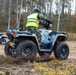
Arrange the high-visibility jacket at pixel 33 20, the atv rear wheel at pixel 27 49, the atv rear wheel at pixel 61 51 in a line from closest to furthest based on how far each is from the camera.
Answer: the atv rear wheel at pixel 27 49 → the high-visibility jacket at pixel 33 20 → the atv rear wheel at pixel 61 51

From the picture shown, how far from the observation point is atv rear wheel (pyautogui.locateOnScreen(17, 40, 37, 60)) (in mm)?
9516

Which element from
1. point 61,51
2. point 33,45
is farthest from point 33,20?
point 61,51

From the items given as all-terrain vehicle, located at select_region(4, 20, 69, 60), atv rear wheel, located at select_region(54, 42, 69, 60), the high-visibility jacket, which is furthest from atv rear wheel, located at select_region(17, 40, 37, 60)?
atv rear wheel, located at select_region(54, 42, 69, 60)

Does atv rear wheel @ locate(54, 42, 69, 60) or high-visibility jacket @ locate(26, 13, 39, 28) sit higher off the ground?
high-visibility jacket @ locate(26, 13, 39, 28)

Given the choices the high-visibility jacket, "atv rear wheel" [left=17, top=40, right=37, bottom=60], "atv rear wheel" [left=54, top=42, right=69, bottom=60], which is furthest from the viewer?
"atv rear wheel" [left=54, top=42, right=69, bottom=60]

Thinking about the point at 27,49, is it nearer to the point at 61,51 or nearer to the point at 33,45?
the point at 33,45

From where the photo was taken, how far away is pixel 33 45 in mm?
9797

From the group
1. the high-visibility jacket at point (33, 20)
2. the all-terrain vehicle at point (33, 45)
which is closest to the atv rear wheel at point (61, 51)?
the all-terrain vehicle at point (33, 45)

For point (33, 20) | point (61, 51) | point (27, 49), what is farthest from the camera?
point (61, 51)

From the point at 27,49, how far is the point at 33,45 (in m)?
0.24

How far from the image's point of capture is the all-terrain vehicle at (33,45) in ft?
31.5

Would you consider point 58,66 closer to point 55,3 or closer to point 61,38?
point 61,38

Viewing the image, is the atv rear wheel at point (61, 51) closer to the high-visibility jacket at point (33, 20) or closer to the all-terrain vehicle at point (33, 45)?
the all-terrain vehicle at point (33, 45)

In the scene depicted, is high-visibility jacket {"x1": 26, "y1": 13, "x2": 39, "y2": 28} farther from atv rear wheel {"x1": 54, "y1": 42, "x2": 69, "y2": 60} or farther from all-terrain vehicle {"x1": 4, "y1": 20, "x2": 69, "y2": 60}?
atv rear wheel {"x1": 54, "y1": 42, "x2": 69, "y2": 60}
